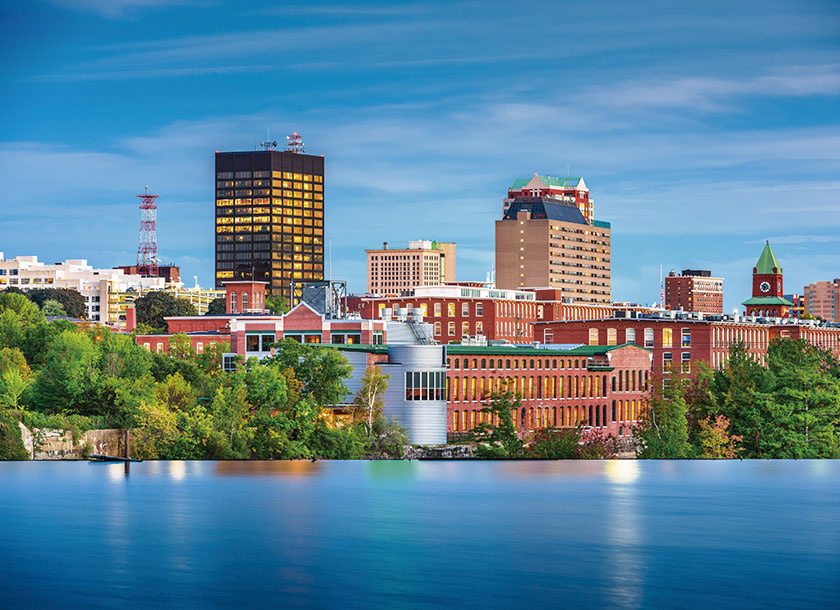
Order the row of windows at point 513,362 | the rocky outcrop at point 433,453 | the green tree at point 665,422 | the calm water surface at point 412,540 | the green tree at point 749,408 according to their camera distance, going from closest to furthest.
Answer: the calm water surface at point 412,540 < the rocky outcrop at point 433,453 < the row of windows at point 513,362 < the green tree at point 749,408 < the green tree at point 665,422

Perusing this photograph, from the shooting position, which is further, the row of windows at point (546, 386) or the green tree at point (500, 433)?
the row of windows at point (546, 386)

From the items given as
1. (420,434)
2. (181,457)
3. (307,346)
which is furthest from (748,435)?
(181,457)

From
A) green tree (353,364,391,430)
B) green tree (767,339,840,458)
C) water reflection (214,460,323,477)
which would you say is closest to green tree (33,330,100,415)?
water reflection (214,460,323,477)

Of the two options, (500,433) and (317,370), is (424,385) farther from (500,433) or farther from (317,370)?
(317,370)

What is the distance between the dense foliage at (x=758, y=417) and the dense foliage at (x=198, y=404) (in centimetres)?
3614

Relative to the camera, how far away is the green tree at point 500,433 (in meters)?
149

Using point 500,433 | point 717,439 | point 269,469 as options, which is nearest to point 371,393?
point 500,433

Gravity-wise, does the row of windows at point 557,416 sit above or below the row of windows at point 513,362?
below

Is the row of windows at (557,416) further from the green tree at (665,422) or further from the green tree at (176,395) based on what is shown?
the green tree at (176,395)

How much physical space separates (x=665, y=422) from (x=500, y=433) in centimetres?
2796

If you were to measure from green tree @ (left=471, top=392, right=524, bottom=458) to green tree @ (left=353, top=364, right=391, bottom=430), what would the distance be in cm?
1021

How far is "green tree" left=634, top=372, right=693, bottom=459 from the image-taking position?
164625 millimetres

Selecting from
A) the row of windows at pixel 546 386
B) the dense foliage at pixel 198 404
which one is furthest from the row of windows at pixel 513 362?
the dense foliage at pixel 198 404

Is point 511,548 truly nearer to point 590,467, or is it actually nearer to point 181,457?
point 181,457
